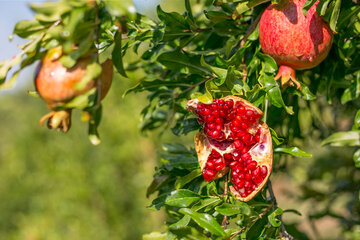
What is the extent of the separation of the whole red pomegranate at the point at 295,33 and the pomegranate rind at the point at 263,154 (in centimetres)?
16

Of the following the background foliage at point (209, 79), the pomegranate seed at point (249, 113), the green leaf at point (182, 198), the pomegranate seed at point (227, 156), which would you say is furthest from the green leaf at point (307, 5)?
the green leaf at point (182, 198)

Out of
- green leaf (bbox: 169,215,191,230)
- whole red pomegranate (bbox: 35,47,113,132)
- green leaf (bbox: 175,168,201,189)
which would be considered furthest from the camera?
green leaf (bbox: 175,168,201,189)

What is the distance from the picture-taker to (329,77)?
2.98ft

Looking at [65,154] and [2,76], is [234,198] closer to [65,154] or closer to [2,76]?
[2,76]

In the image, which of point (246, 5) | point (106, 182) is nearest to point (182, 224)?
point (246, 5)

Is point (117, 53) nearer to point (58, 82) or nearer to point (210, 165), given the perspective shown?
point (58, 82)

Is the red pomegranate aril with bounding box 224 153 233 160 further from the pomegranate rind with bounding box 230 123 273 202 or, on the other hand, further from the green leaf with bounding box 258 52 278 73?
the green leaf with bounding box 258 52 278 73

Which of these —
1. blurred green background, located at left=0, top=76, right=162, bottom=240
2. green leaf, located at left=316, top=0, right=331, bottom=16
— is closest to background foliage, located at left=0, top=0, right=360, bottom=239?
green leaf, located at left=316, top=0, right=331, bottom=16

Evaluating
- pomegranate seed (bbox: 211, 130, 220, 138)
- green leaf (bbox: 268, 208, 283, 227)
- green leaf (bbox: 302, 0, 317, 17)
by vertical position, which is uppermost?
green leaf (bbox: 302, 0, 317, 17)

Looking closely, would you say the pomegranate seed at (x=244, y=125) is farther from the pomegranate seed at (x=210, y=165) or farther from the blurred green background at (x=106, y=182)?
the blurred green background at (x=106, y=182)

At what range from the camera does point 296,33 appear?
2.46 ft

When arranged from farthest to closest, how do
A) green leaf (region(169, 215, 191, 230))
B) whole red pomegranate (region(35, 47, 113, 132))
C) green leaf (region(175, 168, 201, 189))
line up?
green leaf (region(175, 168, 201, 189))
green leaf (region(169, 215, 191, 230))
whole red pomegranate (region(35, 47, 113, 132))

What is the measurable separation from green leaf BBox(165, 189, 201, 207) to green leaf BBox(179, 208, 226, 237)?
41mm

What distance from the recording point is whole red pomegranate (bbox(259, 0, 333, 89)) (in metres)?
0.75
